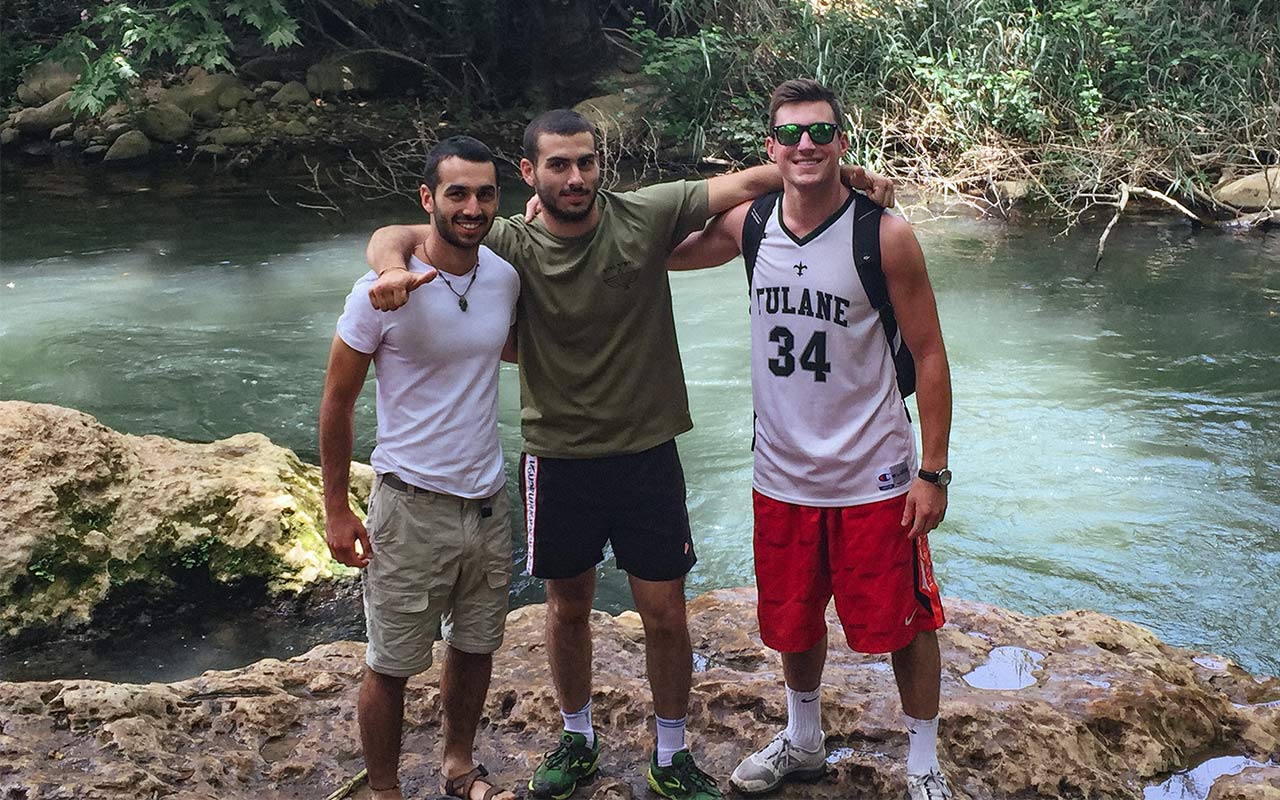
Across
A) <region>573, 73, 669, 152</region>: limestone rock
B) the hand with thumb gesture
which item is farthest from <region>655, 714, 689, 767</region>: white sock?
<region>573, 73, 669, 152</region>: limestone rock

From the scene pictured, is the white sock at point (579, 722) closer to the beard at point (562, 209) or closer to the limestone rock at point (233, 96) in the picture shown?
the beard at point (562, 209)

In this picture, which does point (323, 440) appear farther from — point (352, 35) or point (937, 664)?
point (352, 35)

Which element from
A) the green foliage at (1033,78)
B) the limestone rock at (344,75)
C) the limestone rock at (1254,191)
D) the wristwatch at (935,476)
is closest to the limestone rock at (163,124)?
the limestone rock at (344,75)

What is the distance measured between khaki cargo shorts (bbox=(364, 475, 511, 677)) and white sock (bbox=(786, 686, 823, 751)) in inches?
30.0

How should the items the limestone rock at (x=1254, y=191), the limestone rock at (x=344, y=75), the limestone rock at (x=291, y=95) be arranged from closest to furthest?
the limestone rock at (x=1254, y=191), the limestone rock at (x=291, y=95), the limestone rock at (x=344, y=75)

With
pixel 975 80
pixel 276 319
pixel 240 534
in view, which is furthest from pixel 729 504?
pixel 975 80

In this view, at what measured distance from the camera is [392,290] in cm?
239

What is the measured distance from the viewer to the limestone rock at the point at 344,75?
16.6 meters

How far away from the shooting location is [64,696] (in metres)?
2.92

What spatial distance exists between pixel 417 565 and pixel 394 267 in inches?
25.1

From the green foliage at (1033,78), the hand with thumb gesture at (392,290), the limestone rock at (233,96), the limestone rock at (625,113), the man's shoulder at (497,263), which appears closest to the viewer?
the hand with thumb gesture at (392,290)

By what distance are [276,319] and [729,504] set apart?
4.27 metres

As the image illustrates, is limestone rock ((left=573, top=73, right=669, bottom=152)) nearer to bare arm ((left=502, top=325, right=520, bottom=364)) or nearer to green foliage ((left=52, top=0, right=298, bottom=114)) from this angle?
green foliage ((left=52, top=0, right=298, bottom=114))

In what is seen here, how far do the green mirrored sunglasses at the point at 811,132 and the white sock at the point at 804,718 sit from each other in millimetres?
1259
